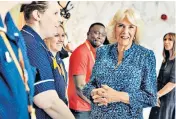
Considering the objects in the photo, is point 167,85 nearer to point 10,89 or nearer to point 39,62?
point 39,62

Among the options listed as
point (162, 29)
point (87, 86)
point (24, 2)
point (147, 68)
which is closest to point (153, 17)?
point (162, 29)

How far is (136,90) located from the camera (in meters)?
1.87

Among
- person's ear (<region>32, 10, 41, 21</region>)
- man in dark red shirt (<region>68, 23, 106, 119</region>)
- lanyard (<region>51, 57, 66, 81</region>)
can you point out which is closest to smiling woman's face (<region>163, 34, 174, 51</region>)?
man in dark red shirt (<region>68, 23, 106, 119</region>)

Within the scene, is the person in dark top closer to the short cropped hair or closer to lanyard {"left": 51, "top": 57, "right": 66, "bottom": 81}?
lanyard {"left": 51, "top": 57, "right": 66, "bottom": 81}

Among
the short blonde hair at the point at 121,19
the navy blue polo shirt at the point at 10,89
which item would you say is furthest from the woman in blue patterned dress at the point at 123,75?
the navy blue polo shirt at the point at 10,89

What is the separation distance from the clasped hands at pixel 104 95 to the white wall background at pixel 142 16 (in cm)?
18

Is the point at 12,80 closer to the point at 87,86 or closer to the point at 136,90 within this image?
the point at 87,86

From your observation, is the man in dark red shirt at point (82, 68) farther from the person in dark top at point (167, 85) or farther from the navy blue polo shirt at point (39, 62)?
the person in dark top at point (167, 85)

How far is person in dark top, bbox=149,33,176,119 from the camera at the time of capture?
6.49 ft

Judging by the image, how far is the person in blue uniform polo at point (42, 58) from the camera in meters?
1.79

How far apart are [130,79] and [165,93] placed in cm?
24

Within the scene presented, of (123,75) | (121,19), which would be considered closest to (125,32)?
(121,19)

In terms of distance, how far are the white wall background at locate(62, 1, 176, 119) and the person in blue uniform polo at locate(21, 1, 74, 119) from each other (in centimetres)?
12

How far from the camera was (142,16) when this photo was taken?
1950 millimetres
